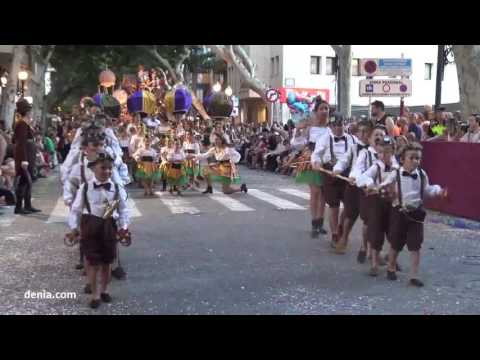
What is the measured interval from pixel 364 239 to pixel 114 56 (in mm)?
30701

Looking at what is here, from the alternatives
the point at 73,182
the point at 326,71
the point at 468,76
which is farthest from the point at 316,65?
the point at 73,182

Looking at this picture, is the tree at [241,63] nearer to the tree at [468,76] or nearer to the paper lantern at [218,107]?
the paper lantern at [218,107]

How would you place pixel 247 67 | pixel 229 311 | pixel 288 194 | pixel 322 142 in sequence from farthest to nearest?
pixel 247 67 → pixel 288 194 → pixel 322 142 → pixel 229 311

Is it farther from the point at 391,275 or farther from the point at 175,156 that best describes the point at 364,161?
the point at 175,156

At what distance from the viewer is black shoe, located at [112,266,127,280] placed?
7.07 meters

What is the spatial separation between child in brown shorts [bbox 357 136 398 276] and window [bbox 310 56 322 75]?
38043 mm

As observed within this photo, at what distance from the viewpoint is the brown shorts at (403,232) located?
22.6 feet

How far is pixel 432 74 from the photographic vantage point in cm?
4644

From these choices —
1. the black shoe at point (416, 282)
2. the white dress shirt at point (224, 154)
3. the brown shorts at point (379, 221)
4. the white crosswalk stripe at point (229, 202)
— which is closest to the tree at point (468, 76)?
the white dress shirt at point (224, 154)

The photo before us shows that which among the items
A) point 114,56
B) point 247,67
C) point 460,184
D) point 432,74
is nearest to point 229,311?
point 460,184

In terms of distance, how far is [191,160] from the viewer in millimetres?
16531

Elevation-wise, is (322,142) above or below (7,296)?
above

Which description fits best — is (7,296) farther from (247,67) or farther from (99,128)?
(247,67)

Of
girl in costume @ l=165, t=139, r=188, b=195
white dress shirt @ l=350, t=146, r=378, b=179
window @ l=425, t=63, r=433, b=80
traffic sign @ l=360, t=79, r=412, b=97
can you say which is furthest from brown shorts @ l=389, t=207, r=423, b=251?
window @ l=425, t=63, r=433, b=80
